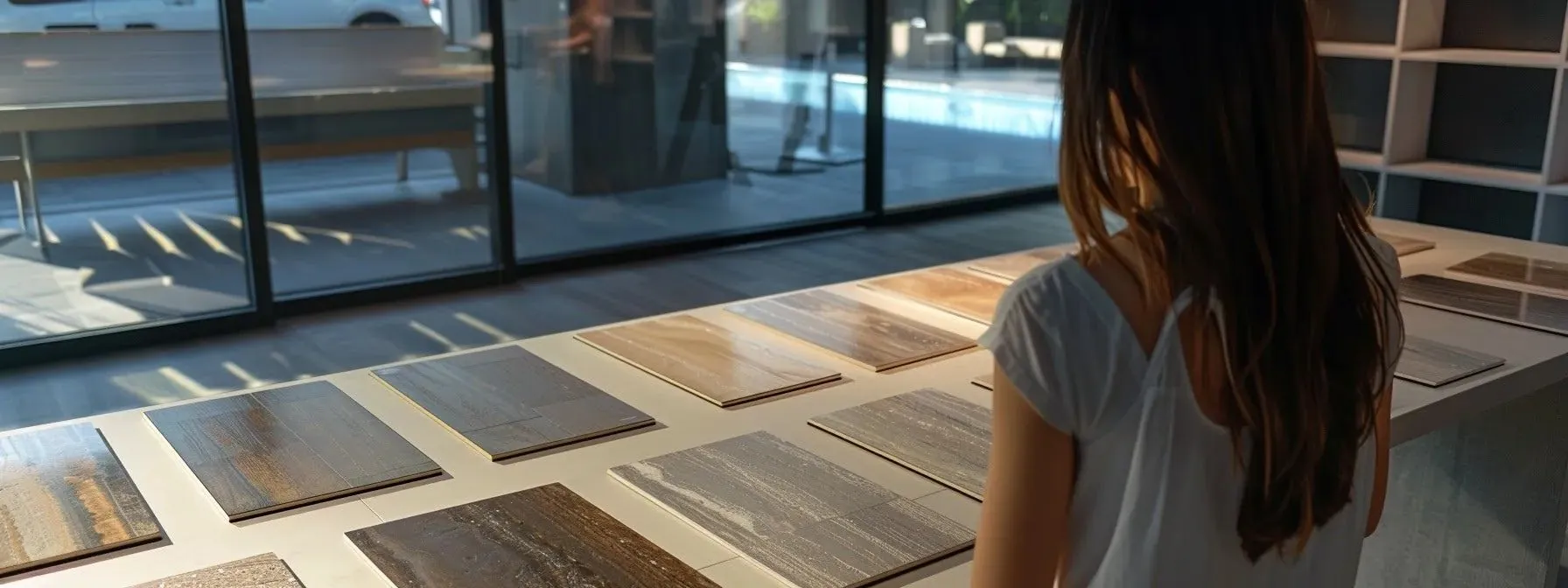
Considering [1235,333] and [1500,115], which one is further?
[1500,115]

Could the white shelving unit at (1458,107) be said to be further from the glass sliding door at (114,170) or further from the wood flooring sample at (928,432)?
the glass sliding door at (114,170)

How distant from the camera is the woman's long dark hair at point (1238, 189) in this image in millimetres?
854

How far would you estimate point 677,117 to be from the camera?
5727 millimetres

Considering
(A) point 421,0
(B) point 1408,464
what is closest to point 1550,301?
(B) point 1408,464

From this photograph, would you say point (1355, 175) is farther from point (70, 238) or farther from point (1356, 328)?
point (70, 238)

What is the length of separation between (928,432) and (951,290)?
2.53 feet

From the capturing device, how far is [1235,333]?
2.92 feet

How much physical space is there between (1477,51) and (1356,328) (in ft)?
11.7

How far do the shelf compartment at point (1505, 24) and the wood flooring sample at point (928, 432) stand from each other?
122 inches

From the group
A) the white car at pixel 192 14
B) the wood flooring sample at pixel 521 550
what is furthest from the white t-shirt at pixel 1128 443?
the white car at pixel 192 14

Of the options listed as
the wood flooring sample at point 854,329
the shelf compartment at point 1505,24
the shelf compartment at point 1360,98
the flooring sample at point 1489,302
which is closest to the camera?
the wood flooring sample at point 854,329

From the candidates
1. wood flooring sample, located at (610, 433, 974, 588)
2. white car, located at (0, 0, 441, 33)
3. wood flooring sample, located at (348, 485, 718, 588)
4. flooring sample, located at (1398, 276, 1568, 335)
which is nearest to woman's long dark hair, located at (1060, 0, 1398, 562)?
wood flooring sample, located at (610, 433, 974, 588)

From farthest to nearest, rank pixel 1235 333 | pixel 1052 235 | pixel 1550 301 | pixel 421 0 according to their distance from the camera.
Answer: pixel 1052 235 → pixel 421 0 → pixel 1550 301 → pixel 1235 333

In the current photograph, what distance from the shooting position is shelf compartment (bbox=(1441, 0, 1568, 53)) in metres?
3.90
